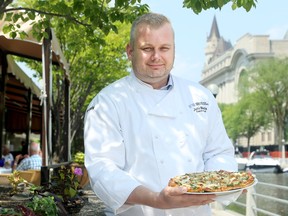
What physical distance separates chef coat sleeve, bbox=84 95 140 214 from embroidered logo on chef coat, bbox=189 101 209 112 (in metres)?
0.38

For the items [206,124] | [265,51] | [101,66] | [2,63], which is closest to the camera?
[206,124]

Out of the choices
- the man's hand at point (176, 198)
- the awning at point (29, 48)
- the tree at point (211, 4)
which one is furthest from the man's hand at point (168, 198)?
the awning at point (29, 48)

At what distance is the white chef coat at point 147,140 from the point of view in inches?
80.7

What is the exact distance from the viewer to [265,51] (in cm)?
11425

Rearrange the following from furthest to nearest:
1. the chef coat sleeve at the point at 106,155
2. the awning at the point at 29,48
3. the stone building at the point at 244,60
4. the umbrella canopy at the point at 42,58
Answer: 1. the stone building at the point at 244,60
2. the awning at the point at 29,48
3. the umbrella canopy at the point at 42,58
4. the chef coat sleeve at the point at 106,155

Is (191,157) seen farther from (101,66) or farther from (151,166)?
(101,66)

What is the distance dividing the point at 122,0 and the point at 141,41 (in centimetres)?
462

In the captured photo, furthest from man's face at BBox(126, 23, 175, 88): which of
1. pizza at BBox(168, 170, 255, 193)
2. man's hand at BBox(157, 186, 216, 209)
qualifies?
man's hand at BBox(157, 186, 216, 209)

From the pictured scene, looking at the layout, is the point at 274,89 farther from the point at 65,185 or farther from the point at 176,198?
the point at 176,198

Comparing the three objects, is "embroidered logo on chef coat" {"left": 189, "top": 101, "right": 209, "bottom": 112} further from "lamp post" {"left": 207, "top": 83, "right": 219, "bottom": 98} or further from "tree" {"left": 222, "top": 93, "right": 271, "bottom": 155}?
"tree" {"left": 222, "top": 93, "right": 271, "bottom": 155}

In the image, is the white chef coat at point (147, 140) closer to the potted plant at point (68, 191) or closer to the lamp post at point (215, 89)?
the potted plant at point (68, 191)

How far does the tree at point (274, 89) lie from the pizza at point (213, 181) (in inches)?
2555

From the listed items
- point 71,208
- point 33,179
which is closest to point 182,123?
point 71,208

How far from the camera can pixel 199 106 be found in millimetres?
2352
